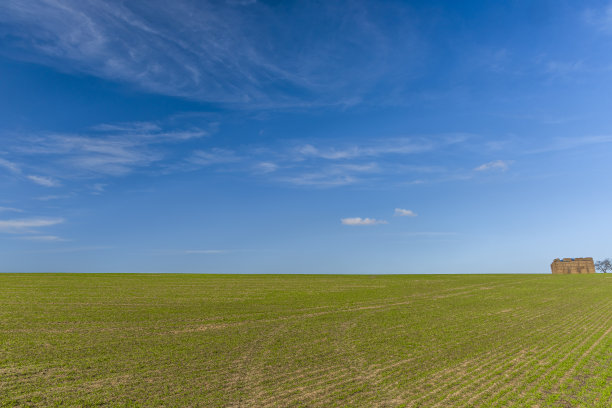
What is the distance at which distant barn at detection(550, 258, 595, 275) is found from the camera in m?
130

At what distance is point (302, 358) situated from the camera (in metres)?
14.5

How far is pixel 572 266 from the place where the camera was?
13212cm

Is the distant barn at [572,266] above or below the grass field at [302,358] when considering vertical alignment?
above

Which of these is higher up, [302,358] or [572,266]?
[572,266]

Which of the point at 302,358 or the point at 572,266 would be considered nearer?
the point at 302,358

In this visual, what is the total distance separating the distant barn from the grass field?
130 metres

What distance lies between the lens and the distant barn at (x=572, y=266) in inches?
5110

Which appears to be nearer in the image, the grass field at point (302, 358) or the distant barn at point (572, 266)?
the grass field at point (302, 358)

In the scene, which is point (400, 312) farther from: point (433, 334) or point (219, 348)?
point (219, 348)

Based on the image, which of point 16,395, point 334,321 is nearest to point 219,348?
point 16,395

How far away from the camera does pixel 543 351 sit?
1592cm

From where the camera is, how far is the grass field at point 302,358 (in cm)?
1080

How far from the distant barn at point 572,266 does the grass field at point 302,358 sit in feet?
428

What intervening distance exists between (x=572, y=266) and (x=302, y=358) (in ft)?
505
